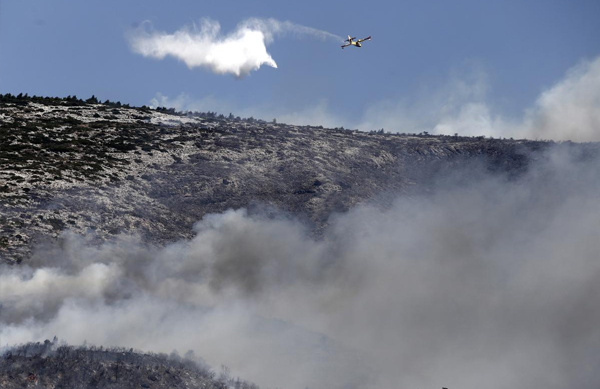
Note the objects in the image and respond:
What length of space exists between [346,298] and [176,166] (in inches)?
1395

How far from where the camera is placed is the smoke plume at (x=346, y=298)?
6081cm

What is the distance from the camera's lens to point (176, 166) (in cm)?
9981

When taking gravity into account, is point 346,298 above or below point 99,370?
above

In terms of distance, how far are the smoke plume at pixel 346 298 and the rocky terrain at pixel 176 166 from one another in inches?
157

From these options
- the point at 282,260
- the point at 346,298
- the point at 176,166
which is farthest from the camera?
the point at 176,166

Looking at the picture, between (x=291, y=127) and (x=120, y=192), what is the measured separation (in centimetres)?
4945

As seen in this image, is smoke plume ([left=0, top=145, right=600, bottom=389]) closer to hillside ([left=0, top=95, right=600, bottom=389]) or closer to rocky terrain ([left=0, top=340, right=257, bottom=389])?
hillside ([left=0, top=95, right=600, bottom=389])

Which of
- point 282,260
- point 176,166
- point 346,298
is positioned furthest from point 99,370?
point 176,166

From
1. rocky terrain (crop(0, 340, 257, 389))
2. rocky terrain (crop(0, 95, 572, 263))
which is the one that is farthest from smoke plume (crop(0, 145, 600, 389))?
rocky terrain (crop(0, 95, 572, 263))

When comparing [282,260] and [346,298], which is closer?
[346,298]

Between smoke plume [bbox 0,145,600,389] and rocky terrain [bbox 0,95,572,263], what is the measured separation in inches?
157

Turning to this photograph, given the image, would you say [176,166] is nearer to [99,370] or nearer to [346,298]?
[346,298]

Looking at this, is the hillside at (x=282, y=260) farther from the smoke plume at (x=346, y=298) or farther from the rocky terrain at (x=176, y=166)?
the rocky terrain at (x=176, y=166)

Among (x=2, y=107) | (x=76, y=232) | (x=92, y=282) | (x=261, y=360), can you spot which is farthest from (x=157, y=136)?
(x=261, y=360)
